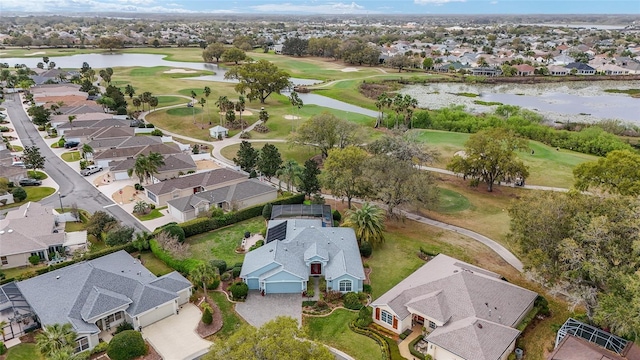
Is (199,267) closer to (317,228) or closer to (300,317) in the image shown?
(300,317)

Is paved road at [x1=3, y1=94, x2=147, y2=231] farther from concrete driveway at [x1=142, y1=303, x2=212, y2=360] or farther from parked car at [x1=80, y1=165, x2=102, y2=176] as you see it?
concrete driveway at [x1=142, y1=303, x2=212, y2=360]

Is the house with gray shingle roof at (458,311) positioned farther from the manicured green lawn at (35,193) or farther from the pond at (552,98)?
the pond at (552,98)

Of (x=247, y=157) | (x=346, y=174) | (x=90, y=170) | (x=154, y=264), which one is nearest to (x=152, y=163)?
(x=247, y=157)

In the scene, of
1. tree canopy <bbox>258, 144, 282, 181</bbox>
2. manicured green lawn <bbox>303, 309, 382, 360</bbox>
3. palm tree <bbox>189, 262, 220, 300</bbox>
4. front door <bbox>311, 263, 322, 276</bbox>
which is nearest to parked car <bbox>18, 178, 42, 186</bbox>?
tree canopy <bbox>258, 144, 282, 181</bbox>

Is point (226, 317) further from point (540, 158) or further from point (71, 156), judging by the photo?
point (540, 158)

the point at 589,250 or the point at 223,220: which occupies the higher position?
the point at 589,250

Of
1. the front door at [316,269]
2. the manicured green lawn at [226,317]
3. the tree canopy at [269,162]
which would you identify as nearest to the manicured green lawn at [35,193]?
the tree canopy at [269,162]
